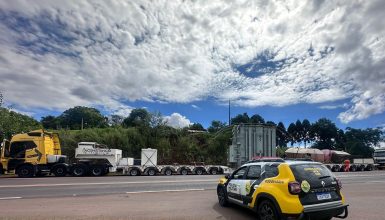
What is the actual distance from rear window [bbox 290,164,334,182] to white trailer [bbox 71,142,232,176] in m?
19.9

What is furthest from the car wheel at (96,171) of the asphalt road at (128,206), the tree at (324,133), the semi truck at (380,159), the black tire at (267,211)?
the tree at (324,133)

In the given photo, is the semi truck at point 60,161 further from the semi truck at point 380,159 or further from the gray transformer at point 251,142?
the semi truck at point 380,159

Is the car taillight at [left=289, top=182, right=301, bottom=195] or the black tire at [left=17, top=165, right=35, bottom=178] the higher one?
the car taillight at [left=289, top=182, right=301, bottom=195]

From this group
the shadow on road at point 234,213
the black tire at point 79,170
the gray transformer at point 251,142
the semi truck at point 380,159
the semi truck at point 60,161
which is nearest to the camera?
the shadow on road at point 234,213

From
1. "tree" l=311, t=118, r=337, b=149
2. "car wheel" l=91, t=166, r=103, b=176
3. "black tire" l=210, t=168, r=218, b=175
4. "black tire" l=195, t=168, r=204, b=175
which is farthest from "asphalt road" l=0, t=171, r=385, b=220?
"tree" l=311, t=118, r=337, b=149

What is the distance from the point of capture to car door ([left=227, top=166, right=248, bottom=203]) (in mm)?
9203

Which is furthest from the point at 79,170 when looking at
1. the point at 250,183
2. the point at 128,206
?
the point at 250,183

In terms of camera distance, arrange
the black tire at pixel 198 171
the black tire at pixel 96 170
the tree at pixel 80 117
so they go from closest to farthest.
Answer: the black tire at pixel 96 170 < the black tire at pixel 198 171 < the tree at pixel 80 117

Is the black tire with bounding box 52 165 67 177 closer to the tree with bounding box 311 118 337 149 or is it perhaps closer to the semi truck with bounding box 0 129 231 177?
the semi truck with bounding box 0 129 231 177

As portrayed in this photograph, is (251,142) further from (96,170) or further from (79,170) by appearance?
(79,170)

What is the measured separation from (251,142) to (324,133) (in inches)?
3718

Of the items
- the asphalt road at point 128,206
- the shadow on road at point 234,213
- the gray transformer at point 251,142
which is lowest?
the asphalt road at point 128,206

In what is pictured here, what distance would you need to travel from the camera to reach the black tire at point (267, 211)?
23.9 ft

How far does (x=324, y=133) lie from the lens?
108438 millimetres
